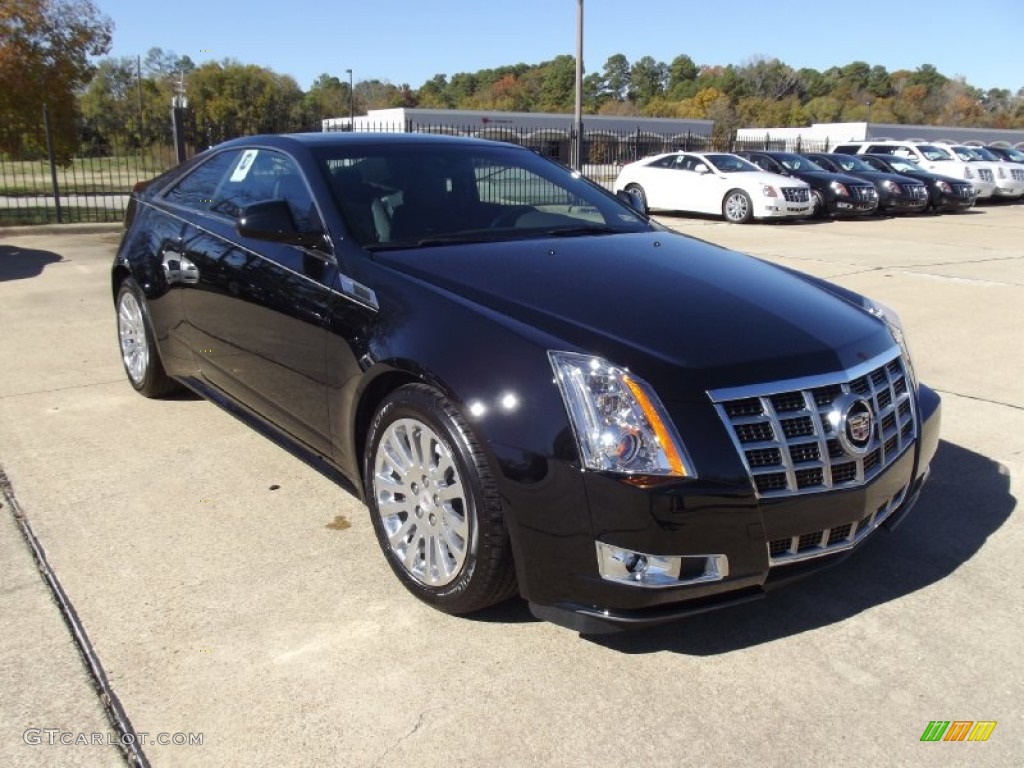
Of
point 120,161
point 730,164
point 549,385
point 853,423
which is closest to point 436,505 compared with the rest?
point 549,385

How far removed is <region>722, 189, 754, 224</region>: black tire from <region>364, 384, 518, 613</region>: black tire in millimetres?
15910

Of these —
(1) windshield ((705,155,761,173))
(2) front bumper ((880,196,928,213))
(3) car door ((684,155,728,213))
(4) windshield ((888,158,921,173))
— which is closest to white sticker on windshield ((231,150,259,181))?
(3) car door ((684,155,728,213))

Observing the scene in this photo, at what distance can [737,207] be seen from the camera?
712 inches

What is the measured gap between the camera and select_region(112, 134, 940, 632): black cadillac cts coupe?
2.48 meters

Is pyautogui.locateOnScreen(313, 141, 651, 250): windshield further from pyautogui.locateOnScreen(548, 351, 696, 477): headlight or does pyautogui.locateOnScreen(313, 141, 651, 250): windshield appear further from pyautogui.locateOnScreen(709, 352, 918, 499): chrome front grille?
pyautogui.locateOnScreen(709, 352, 918, 499): chrome front grille

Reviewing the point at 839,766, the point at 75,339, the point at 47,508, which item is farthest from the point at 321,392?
the point at 75,339

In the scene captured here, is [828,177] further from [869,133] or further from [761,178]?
[869,133]

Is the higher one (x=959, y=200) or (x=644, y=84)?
(x=644, y=84)

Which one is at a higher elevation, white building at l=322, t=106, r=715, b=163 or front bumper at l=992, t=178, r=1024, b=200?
white building at l=322, t=106, r=715, b=163

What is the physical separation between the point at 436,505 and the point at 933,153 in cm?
2557

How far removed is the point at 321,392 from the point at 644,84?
152m

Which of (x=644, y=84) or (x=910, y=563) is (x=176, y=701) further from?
(x=644, y=84)

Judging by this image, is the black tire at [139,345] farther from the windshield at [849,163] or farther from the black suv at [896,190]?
the windshield at [849,163]

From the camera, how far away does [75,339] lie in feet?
22.1
